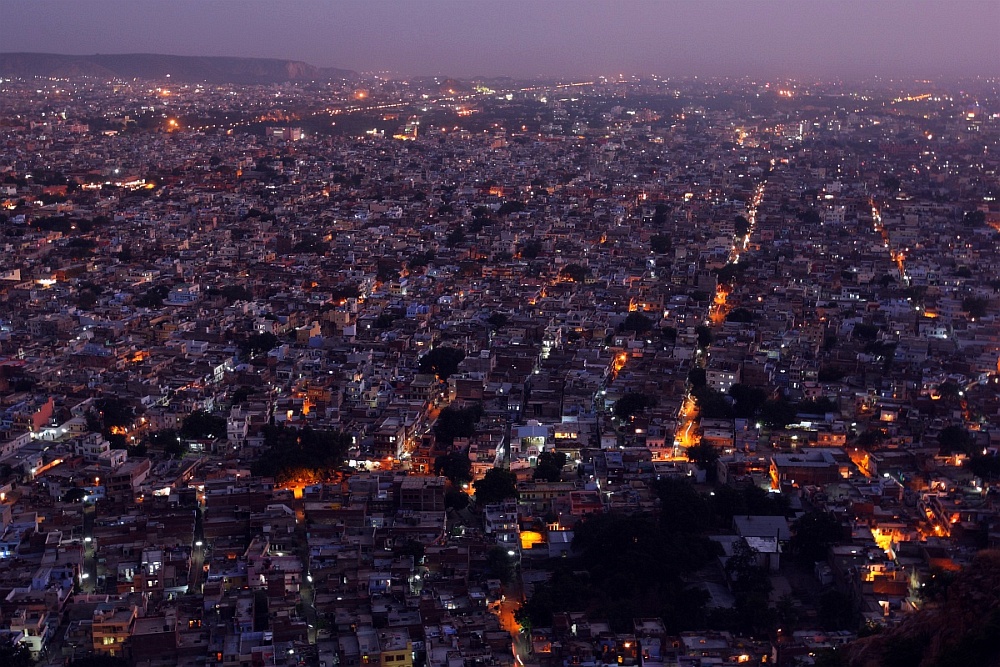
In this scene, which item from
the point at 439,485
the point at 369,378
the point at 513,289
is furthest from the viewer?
the point at 513,289

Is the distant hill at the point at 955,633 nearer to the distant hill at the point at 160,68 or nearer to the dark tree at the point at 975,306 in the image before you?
the dark tree at the point at 975,306

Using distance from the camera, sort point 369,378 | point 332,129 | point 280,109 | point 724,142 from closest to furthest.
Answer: point 369,378
point 724,142
point 332,129
point 280,109

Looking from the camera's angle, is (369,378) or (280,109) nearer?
(369,378)

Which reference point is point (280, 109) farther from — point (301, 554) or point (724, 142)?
point (301, 554)

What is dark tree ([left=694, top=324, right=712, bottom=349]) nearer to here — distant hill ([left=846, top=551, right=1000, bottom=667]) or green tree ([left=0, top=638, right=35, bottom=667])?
distant hill ([left=846, top=551, right=1000, bottom=667])

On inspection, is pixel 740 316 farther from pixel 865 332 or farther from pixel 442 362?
pixel 442 362

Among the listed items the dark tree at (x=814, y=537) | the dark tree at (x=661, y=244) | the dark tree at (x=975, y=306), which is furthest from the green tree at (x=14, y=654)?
the dark tree at (x=661, y=244)

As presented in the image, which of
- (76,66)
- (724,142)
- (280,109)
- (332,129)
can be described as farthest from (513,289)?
(76,66)
